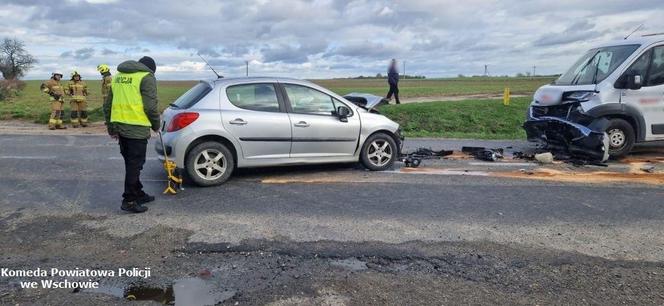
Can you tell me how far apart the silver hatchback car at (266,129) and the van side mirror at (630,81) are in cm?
423

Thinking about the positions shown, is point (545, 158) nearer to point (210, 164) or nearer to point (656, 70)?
point (656, 70)

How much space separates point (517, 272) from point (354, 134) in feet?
13.5

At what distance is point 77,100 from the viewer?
50.7ft

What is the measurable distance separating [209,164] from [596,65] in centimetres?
748

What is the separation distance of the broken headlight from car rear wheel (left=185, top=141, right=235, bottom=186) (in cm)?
632

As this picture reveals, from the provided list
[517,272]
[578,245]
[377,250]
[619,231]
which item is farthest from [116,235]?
[619,231]

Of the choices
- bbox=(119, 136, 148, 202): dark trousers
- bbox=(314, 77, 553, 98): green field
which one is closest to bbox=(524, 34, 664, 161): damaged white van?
bbox=(119, 136, 148, 202): dark trousers

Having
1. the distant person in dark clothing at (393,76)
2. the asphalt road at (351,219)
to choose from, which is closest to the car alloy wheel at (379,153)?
the asphalt road at (351,219)

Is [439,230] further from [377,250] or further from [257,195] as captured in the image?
[257,195]

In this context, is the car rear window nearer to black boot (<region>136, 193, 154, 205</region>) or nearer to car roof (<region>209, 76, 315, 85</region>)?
car roof (<region>209, 76, 315, 85</region>)

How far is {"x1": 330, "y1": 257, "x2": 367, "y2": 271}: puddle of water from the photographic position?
416cm

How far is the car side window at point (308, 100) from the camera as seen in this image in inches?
299

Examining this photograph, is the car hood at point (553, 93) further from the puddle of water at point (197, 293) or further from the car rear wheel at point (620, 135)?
the puddle of water at point (197, 293)

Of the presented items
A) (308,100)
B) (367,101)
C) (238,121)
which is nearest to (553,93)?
(367,101)
